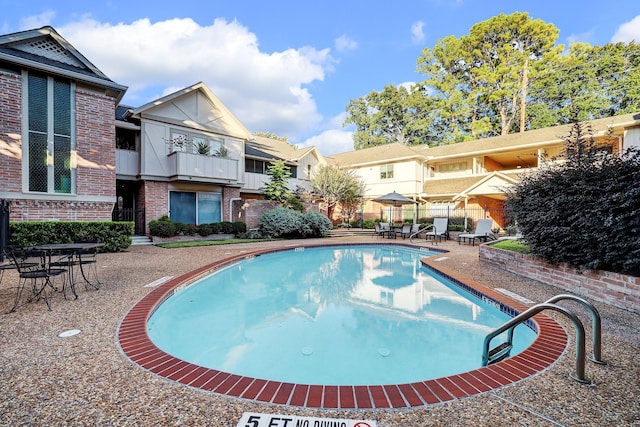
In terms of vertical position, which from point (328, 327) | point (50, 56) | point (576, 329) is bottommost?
point (328, 327)

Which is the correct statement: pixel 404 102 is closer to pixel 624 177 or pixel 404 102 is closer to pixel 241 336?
pixel 624 177

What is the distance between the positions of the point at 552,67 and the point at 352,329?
3474 centimetres

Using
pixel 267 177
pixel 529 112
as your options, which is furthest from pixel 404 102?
pixel 267 177

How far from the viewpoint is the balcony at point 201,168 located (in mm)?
15375

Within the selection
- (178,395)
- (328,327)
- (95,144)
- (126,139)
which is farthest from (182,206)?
(178,395)

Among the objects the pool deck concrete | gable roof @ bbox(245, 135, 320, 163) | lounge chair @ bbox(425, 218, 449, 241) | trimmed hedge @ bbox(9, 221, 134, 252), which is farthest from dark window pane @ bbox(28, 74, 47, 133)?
lounge chair @ bbox(425, 218, 449, 241)

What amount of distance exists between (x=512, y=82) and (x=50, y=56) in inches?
1345

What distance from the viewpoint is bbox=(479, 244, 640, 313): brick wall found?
471 centimetres

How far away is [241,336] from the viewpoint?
15.9ft

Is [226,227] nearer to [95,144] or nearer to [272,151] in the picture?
[95,144]

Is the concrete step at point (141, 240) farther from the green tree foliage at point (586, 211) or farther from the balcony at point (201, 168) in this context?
the green tree foliage at point (586, 211)

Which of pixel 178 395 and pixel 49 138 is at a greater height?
pixel 49 138

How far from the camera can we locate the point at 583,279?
559cm

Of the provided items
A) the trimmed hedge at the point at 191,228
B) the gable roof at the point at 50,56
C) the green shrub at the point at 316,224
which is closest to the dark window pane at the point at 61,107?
the gable roof at the point at 50,56
